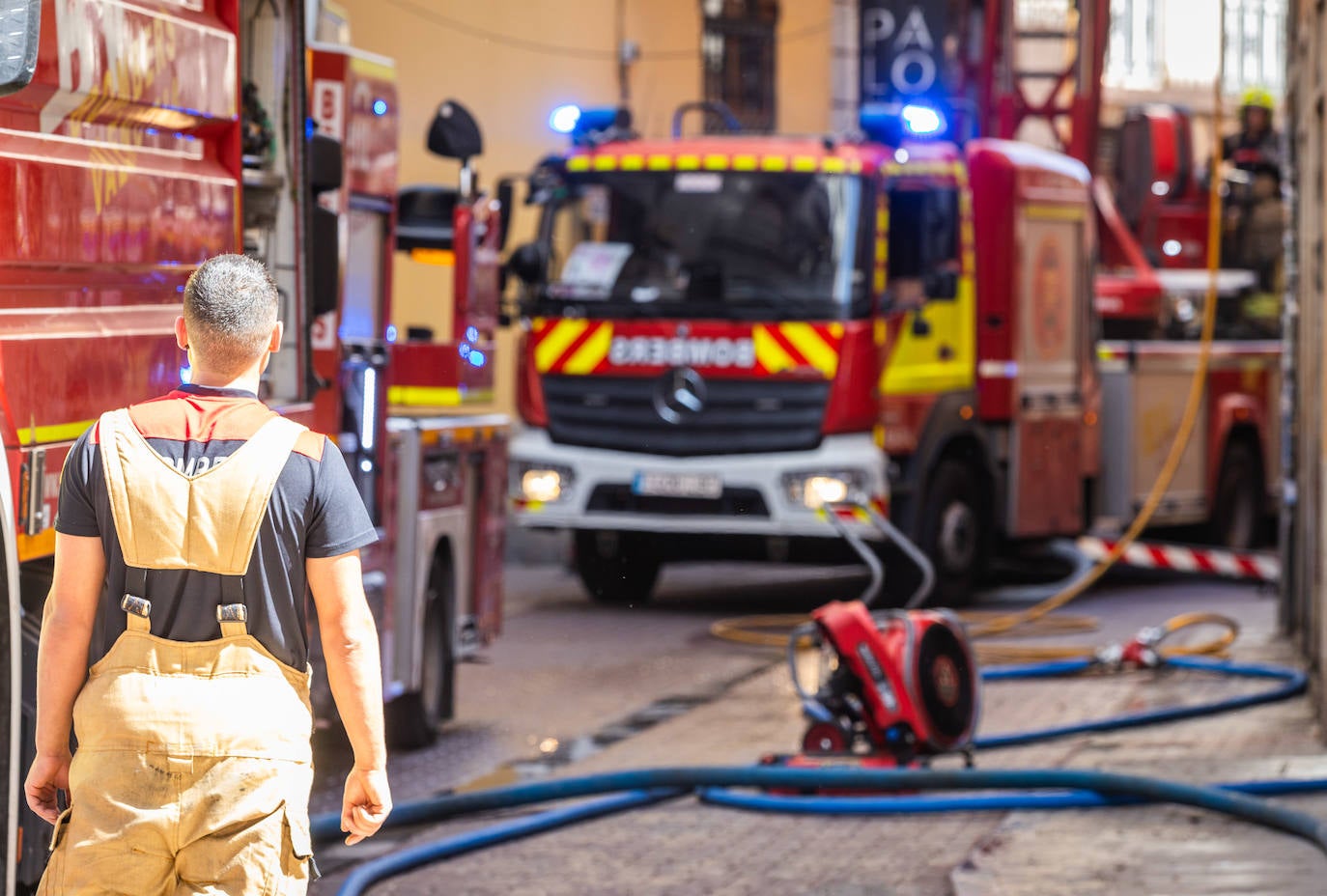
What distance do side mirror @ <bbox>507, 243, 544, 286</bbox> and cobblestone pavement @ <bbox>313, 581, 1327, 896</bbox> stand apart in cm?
450

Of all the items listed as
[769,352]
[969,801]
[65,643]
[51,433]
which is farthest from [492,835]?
[769,352]

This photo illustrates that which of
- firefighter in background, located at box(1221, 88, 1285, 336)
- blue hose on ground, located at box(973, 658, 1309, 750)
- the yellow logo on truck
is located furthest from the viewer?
firefighter in background, located at box(1221, 88, 1285, 336)

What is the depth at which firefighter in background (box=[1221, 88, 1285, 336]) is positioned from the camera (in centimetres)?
1733

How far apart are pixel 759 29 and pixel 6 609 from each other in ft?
72.8

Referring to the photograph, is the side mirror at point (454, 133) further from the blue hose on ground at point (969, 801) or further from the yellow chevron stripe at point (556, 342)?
the yellow chevron stripe at point (556, 342)

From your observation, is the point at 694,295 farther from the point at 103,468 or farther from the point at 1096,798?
the point at 103,468

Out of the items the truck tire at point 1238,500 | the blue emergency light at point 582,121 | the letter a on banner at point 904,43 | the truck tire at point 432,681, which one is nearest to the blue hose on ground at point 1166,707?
the truck tire at point 432,681

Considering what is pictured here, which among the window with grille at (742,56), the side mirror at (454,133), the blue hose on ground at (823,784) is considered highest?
the window with grille at (742,56)

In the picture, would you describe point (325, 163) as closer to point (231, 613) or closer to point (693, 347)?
point (231, 613)

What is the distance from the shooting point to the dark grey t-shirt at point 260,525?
3.38 m

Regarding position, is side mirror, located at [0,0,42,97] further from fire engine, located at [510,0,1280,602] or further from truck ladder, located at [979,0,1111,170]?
truck ladder, located at [979,0,1111,170]

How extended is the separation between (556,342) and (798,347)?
143 cm

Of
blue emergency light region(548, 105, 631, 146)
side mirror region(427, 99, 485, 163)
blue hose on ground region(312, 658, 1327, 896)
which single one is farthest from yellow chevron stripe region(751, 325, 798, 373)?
blue hose on ground region(312, 658, 1327, 896)

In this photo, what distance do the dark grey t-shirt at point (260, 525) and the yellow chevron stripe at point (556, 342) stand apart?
9682 mm
